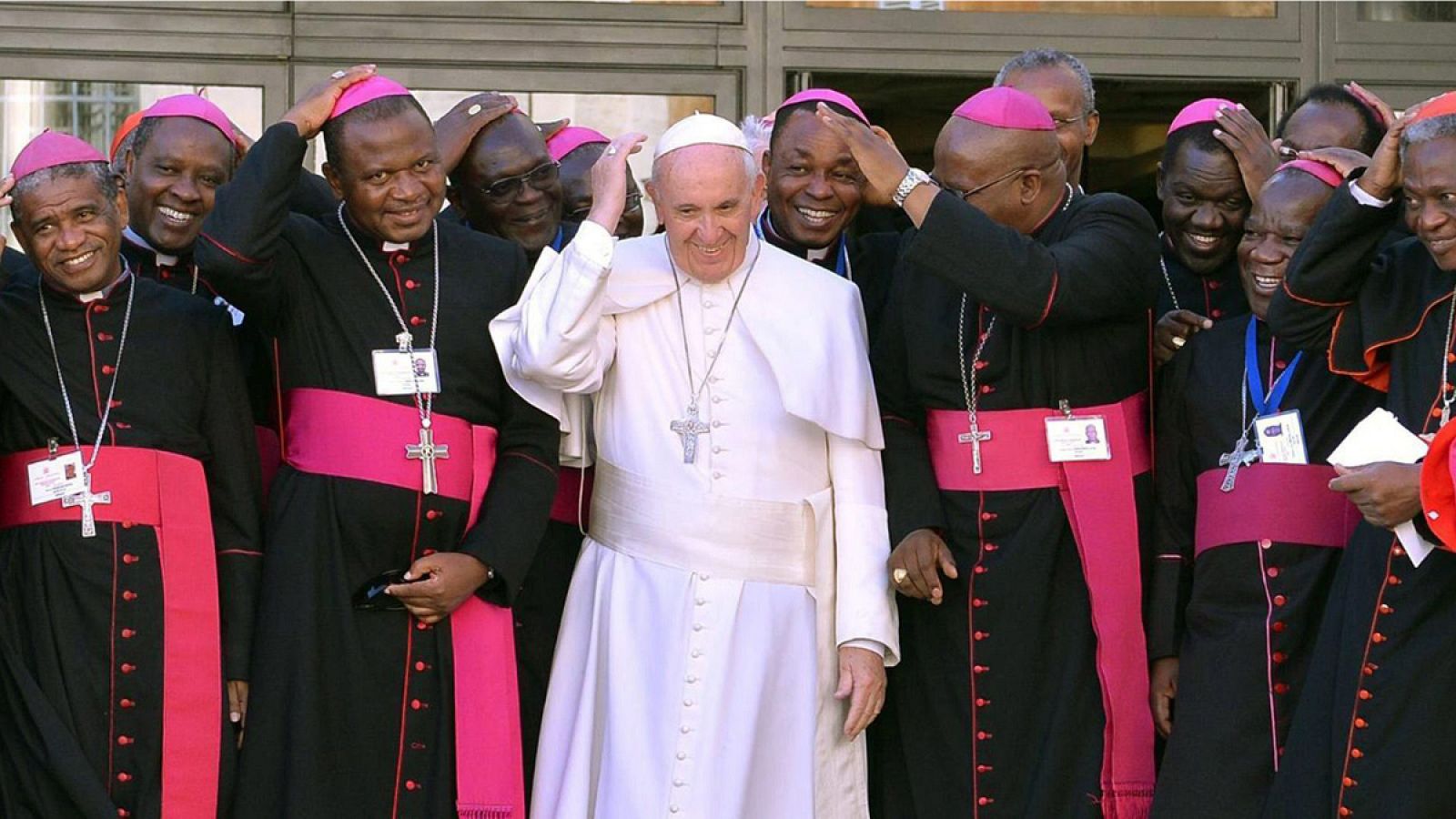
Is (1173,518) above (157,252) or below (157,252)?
below

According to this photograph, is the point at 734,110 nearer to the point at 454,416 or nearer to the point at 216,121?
the point at 216,121

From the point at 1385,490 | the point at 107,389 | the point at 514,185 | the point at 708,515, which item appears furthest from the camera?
the point at 514,185

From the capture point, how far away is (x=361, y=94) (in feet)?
16.5

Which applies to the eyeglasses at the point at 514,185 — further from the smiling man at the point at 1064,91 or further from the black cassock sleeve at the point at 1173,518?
the black cassock sleeve at the point at 1173,518

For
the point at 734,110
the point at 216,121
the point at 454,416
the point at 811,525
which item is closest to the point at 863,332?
the point at 811,525

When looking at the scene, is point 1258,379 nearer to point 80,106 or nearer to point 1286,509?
point 1286,509

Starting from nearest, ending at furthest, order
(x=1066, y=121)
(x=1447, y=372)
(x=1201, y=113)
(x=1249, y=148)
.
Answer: (x=1447, y=372) < (x=1249, y=148) < (x=1201, y=113) < (x=1066, y=121)

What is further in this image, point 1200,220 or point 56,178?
point 1200,220

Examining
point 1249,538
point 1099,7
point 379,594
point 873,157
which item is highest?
point 1099,7

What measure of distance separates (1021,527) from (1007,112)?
94 centimetres

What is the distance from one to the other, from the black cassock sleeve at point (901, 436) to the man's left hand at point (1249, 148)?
84cm

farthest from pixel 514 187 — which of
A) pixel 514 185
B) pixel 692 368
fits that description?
pixel 692 368

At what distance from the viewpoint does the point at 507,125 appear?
5898 millimetres

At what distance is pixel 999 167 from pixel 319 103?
60.3 inches
